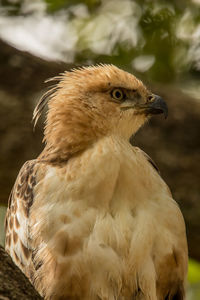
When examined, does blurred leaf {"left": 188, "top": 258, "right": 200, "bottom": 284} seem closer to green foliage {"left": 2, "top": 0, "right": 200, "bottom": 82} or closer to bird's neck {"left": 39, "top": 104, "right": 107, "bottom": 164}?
green foliage {"left": 2, "top": 0, "right": 200, "bottom": 82}

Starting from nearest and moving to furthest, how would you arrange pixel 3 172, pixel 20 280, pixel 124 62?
pixel 20 280 → pixel 3 172 → pixel 124 62

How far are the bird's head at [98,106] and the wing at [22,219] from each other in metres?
0.28

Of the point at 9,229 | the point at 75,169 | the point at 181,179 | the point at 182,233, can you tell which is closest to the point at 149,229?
the point at 182,233

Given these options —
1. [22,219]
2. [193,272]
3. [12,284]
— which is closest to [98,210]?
[22,219]

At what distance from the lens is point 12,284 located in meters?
4.12

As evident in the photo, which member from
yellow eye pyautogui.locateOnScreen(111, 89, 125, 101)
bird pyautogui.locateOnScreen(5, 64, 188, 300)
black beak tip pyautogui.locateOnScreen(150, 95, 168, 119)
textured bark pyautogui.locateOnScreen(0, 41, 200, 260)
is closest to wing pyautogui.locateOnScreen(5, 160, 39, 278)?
bird pyautogui.locateOnScreen(5, 64, 188, 300)

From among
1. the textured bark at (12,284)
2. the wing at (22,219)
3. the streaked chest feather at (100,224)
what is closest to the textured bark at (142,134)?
the wing at (22,219)

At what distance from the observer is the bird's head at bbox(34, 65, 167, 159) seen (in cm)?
576

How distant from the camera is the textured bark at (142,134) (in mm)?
7461

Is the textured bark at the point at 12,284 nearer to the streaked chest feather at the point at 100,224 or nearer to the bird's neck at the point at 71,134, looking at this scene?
the streaked chest feather at the point at 100,224

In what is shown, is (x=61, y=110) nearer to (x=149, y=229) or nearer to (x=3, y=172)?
(x=149, y=229)

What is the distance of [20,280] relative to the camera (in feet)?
13.7

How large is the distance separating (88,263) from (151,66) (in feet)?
11.8

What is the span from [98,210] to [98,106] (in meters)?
0.92
